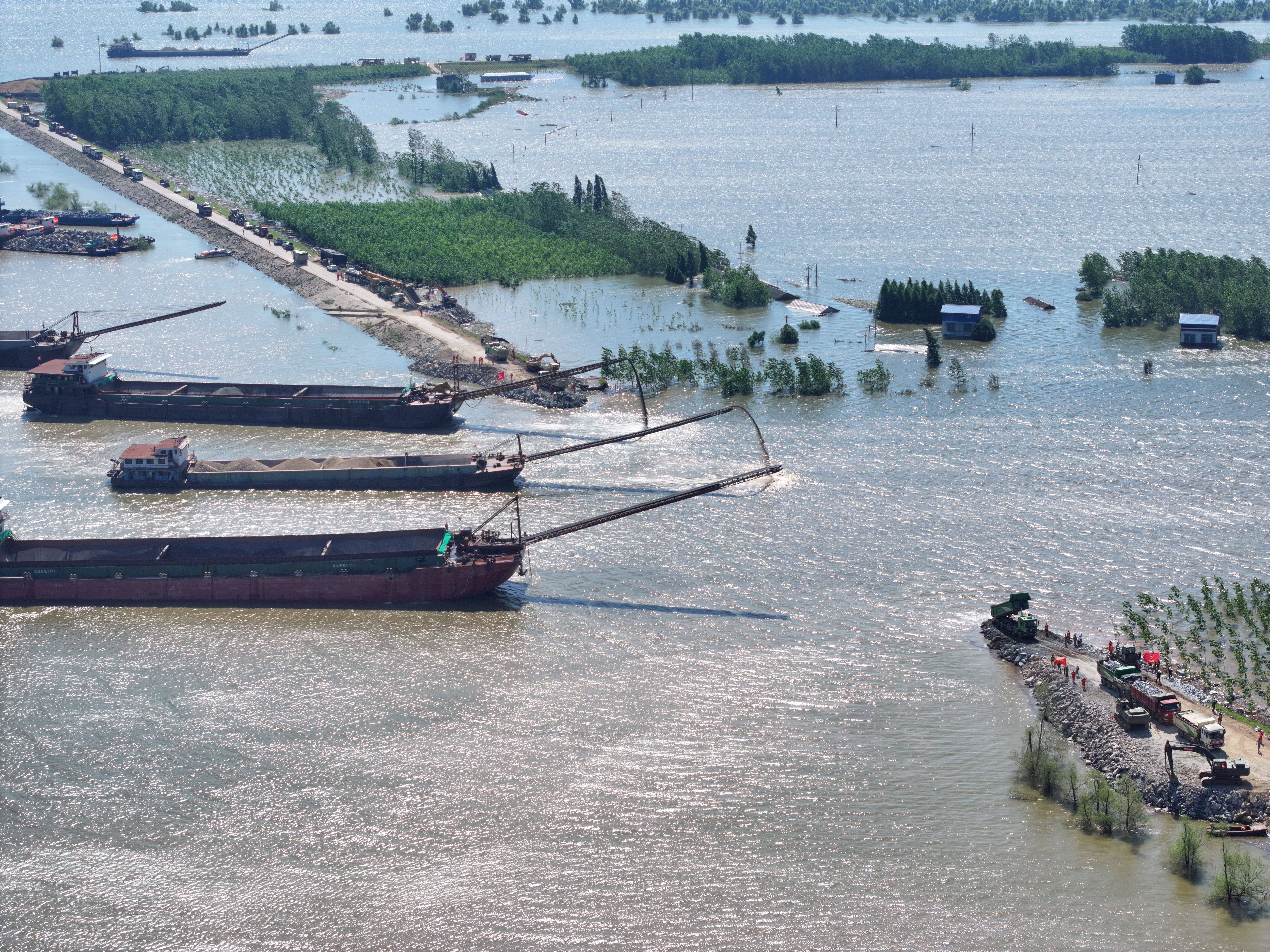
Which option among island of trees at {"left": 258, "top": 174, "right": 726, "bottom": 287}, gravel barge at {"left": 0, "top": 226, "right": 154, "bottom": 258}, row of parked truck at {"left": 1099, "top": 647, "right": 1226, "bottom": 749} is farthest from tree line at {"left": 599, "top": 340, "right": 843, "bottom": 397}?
gravel barge at {"left": 0, "top": 226, "right": 154, "bottom": 258}

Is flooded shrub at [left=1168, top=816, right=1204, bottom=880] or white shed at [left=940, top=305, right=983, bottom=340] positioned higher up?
white shed at [left=940, top=305, right=983, bottom=340]

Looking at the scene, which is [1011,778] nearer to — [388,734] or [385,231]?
[388,734]

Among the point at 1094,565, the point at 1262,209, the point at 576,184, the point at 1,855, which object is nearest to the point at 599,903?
the point at 1,855

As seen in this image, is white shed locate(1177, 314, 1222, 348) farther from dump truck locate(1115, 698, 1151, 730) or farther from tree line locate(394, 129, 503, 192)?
tree line locate(394, 129, 503, 192)

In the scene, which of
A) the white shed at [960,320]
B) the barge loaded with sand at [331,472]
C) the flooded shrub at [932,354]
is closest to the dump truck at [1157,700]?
the barge loaded with sand at [331,472]

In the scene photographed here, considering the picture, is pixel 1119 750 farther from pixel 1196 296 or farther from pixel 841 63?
pixel 841 63
